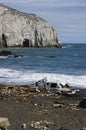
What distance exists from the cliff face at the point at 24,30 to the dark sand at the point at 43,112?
12212 cm

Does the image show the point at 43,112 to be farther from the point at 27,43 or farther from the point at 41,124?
the point at 27,43

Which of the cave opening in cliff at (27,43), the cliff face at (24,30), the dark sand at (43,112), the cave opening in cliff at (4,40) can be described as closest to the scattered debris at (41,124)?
the dark sand at (43,112)

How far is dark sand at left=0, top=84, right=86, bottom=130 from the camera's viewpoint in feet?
54.5

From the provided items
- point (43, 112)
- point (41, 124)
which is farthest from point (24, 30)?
point (41, 124)

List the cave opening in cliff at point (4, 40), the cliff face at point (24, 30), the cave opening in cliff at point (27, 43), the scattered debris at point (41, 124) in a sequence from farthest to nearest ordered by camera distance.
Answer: the cave opening in cliff at point (27, 43), the cliff face at point (24, 30), the cave opening in cliff at point (4, 40), the scattered debris at point (41, 124)

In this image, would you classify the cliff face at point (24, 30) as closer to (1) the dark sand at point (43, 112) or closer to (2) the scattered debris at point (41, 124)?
(1) the dark sand at point (43, 112)

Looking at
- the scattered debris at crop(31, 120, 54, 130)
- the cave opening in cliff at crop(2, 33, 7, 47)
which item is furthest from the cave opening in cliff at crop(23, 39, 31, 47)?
the scattered debris at crop(31, 120, 54, 130)

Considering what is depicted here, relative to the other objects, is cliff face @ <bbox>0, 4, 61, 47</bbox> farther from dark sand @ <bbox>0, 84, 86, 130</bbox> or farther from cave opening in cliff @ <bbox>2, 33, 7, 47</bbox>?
dark sand @ <bbox>0, 84, 86, 130</bbox>

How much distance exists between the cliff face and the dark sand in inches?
4808

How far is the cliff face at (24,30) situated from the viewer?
495ft

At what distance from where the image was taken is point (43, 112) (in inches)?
752

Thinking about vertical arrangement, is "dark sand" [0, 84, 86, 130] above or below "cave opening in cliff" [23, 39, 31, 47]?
above

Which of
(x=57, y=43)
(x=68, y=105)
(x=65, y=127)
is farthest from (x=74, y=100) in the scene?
(x=57, y=43)

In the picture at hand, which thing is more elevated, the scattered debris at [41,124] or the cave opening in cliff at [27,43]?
the scattered debris at [41,124]
